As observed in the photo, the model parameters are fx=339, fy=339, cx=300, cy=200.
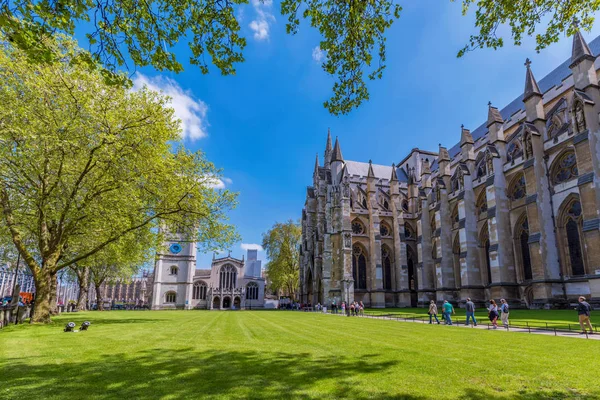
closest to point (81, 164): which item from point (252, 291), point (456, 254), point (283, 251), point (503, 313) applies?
point (503, 313)

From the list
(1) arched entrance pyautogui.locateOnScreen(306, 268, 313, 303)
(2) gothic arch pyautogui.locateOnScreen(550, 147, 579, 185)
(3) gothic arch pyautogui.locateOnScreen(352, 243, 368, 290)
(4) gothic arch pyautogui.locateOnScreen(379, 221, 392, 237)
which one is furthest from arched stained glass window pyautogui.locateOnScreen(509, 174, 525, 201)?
(1) arched entrance pyautogui.locateOnScreen(306, 268, 313, 303)

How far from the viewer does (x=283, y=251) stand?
183ft

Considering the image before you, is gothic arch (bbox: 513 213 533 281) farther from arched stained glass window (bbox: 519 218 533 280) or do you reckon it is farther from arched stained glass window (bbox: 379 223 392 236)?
arched stained glass window (bbox: 379 223 392 236)

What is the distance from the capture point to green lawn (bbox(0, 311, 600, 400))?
4.84 metres

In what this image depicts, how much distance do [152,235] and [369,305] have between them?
2685 centimetres

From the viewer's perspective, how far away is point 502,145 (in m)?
29.2

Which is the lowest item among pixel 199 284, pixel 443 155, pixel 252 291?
pixel 252 291

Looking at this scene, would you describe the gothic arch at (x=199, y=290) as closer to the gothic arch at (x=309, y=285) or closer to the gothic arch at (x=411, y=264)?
the gothic arch at (x=309, y=285)

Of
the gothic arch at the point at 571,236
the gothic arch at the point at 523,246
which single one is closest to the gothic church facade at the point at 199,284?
the gothic arch at the point at 523,246

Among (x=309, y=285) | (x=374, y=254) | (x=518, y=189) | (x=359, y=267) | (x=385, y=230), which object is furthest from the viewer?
(x=309, y=285)

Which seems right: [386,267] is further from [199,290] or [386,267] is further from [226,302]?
A: [199,290]

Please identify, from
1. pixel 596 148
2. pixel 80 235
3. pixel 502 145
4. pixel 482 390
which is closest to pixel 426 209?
pixel 502 145

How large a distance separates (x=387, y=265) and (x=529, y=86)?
921 inches

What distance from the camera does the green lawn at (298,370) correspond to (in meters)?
4.84
